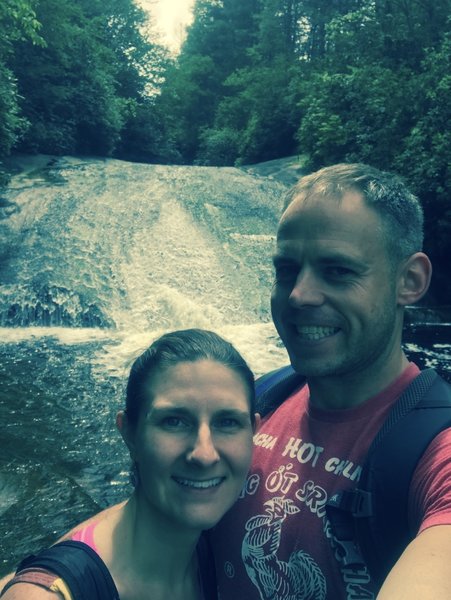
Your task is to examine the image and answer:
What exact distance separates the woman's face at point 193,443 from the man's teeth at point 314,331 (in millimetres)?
263

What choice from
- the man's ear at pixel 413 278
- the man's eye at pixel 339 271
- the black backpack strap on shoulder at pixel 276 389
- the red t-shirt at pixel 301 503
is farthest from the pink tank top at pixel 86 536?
the man's ear at pixel 413 278

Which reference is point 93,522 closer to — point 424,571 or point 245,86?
point 424,571

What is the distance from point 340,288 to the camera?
6.39 feet

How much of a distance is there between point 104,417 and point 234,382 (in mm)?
4586

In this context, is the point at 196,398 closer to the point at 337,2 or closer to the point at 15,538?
the point at 15,538

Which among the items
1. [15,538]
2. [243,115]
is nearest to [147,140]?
[243,115]

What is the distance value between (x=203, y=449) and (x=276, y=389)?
0.56 metres

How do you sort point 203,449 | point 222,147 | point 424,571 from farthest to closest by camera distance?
1. point 222,147
2. point 203,449
3. point 424,571

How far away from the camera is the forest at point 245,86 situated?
13.6 metres

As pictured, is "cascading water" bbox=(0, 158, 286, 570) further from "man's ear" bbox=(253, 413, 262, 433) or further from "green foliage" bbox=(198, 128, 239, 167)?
"green foliage" bbox=(198, 128, 239, 167)

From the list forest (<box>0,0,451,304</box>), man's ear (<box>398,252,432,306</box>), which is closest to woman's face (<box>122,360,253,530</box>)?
man's ear (<box>398,252,432,306</box>)

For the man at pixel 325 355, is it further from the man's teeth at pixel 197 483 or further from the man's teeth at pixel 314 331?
the man's teeth at pixel 197 483

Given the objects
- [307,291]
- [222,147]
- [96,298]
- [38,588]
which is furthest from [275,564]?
[222,147]

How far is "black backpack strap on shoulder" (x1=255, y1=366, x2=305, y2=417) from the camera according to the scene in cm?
223
